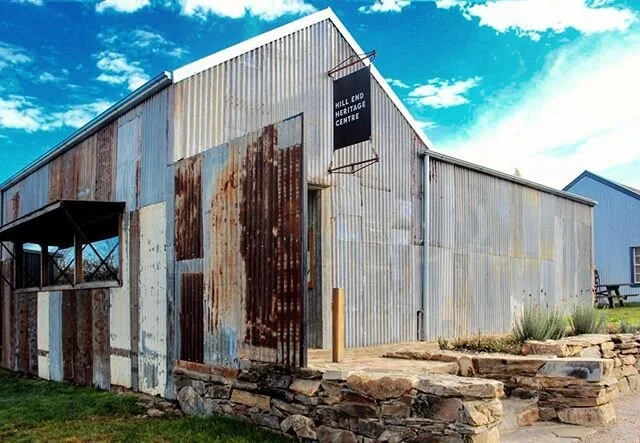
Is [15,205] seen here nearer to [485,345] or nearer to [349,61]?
[349,61]

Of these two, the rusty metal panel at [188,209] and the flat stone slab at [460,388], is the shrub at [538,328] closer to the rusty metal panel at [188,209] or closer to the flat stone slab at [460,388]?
the flat stone slab at [460,388]

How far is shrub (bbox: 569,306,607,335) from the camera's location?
871 cm

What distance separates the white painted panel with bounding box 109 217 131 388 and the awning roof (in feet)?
1.74

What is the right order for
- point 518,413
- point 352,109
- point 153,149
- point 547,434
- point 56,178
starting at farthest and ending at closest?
point 56,178
point 352,109
point 153,149
point 518,413
point 547,434

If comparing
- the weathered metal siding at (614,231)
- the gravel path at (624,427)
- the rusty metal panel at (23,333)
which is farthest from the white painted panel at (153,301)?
the weathered metal siding at (614,231)

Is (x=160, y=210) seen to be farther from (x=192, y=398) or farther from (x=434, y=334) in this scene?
(x=434, y=334)

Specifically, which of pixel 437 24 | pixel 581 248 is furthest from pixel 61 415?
pixel 581 248

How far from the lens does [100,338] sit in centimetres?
940

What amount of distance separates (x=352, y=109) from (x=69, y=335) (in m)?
6.59

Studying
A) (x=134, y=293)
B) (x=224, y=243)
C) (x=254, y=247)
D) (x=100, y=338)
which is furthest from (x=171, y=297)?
(x=100, y=338)

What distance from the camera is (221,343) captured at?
21.9 ft

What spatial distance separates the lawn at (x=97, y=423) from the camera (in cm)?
594

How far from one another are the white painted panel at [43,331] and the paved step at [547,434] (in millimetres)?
9217

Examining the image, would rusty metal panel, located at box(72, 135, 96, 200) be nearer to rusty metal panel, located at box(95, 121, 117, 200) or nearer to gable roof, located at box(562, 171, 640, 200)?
rusty metal panel, located at box(95, 121, 117, 200)
